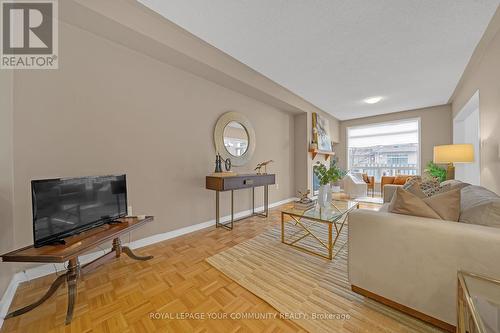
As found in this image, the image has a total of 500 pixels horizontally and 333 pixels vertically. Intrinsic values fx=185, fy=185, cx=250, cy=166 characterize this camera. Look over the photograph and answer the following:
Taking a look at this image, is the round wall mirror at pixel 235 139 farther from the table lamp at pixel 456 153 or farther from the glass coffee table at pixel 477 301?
the table lamp at pixel 456 153

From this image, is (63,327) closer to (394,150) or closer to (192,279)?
(192,279)

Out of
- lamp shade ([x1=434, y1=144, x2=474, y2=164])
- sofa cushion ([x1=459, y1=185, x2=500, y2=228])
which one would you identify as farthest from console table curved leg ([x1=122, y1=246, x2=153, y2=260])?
lamp shade ([x1=434, y1=144, x2=474, y2=164])

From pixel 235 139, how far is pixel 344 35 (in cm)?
214

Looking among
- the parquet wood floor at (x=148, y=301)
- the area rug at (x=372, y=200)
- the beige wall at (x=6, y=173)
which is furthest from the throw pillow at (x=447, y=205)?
the area rug at (x=372, y=200)

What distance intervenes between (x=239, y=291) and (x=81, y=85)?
2494 mm

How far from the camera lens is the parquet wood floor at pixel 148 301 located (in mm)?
1179

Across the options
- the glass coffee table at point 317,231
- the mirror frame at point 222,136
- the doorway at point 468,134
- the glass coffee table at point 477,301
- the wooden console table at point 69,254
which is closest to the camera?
the glass coffee table at point 477,301

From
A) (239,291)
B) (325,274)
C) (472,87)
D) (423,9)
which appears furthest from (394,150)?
(239,291)

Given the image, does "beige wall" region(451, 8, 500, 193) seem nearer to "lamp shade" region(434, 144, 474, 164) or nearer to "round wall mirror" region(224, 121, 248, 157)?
"lamp shade" region(434, 144, 474, 164)

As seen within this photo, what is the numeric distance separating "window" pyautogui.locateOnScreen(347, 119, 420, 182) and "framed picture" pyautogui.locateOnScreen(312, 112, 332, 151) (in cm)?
149

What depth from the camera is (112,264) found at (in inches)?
74.4

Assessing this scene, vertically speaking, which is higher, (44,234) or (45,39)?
(45,39)

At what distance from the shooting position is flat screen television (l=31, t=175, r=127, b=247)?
4.25 feet

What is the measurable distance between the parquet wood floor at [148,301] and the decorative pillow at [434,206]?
1081 mm
